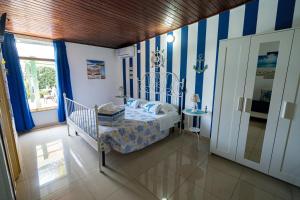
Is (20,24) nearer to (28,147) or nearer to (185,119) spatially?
(28,147)

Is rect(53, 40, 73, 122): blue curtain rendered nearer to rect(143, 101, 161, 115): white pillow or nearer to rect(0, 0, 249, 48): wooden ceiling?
rect(0, 0, 249, 48): wooden ceiling

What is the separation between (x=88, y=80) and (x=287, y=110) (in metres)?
5.16

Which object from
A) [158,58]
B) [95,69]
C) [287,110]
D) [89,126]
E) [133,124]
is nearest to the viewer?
[287,110]

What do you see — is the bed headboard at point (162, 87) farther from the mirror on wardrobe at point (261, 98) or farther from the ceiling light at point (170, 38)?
the mirror on wardrobe at point (261, 98)

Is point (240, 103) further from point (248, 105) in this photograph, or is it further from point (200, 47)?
point (200, 47)

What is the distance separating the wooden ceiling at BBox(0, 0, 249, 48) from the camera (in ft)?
7.39

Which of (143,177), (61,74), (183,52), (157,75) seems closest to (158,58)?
(157,75)

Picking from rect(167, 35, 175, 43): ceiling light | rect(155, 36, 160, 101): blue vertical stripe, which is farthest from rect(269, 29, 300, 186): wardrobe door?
rect(155, 36, 160, 101): blue vertical stripe

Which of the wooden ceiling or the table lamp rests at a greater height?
the wooden ceiling

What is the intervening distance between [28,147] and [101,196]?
7.72 feet

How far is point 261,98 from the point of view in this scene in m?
2.08

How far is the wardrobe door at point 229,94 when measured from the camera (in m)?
2.16

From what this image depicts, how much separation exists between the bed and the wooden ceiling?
139cm

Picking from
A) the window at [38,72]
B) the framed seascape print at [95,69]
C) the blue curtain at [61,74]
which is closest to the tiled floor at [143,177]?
the blue curtain at [61,74]
